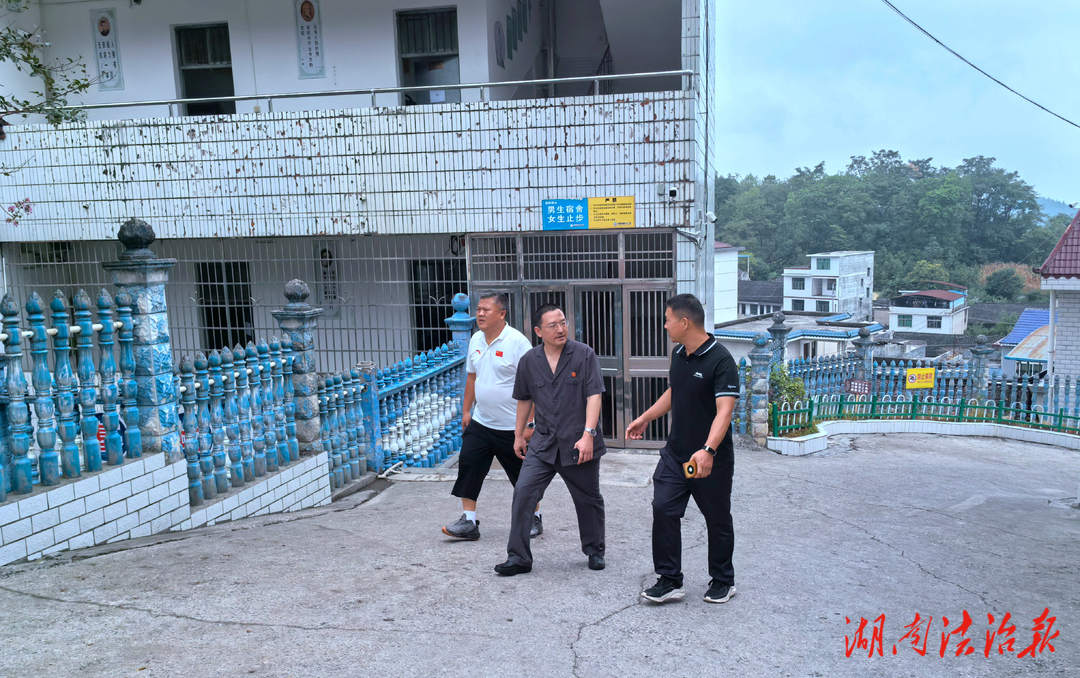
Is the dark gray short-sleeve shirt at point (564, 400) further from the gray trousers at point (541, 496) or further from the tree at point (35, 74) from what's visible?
the tree at point (35, 74)

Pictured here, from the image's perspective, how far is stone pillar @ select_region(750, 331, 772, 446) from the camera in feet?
33.5

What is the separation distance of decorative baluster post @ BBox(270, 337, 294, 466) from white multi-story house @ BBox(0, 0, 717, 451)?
4756 mm

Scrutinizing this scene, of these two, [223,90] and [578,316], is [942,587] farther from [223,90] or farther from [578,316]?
[223,90]

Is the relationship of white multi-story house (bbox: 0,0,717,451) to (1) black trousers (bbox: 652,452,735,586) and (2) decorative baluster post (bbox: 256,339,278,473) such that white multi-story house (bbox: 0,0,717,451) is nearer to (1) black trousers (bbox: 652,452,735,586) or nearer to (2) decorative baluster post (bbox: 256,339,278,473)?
(2) decorative baluster post (bbox: 256,339,278,473)

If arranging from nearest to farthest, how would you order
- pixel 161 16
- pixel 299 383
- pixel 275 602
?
pixel 275 602 → pixel 299 383 → pixel 161 16

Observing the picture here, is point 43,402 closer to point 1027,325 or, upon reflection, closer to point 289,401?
point 289,401

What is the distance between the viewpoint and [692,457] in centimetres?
393

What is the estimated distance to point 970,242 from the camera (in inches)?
2820

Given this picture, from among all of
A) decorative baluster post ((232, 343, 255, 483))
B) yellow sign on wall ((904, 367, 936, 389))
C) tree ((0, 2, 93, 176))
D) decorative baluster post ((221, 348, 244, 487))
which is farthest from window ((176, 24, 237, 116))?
yellow sign on wall ((904, 367, 936, 389))

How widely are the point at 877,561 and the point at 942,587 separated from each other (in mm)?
564

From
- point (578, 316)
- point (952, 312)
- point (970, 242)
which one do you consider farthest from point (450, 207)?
point (970, 242)

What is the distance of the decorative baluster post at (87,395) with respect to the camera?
4426 millimetres

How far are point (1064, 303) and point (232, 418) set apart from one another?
16.5 metres

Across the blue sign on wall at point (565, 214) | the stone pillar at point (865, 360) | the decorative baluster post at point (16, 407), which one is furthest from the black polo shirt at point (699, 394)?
the stone pillar at point (865, 360)
